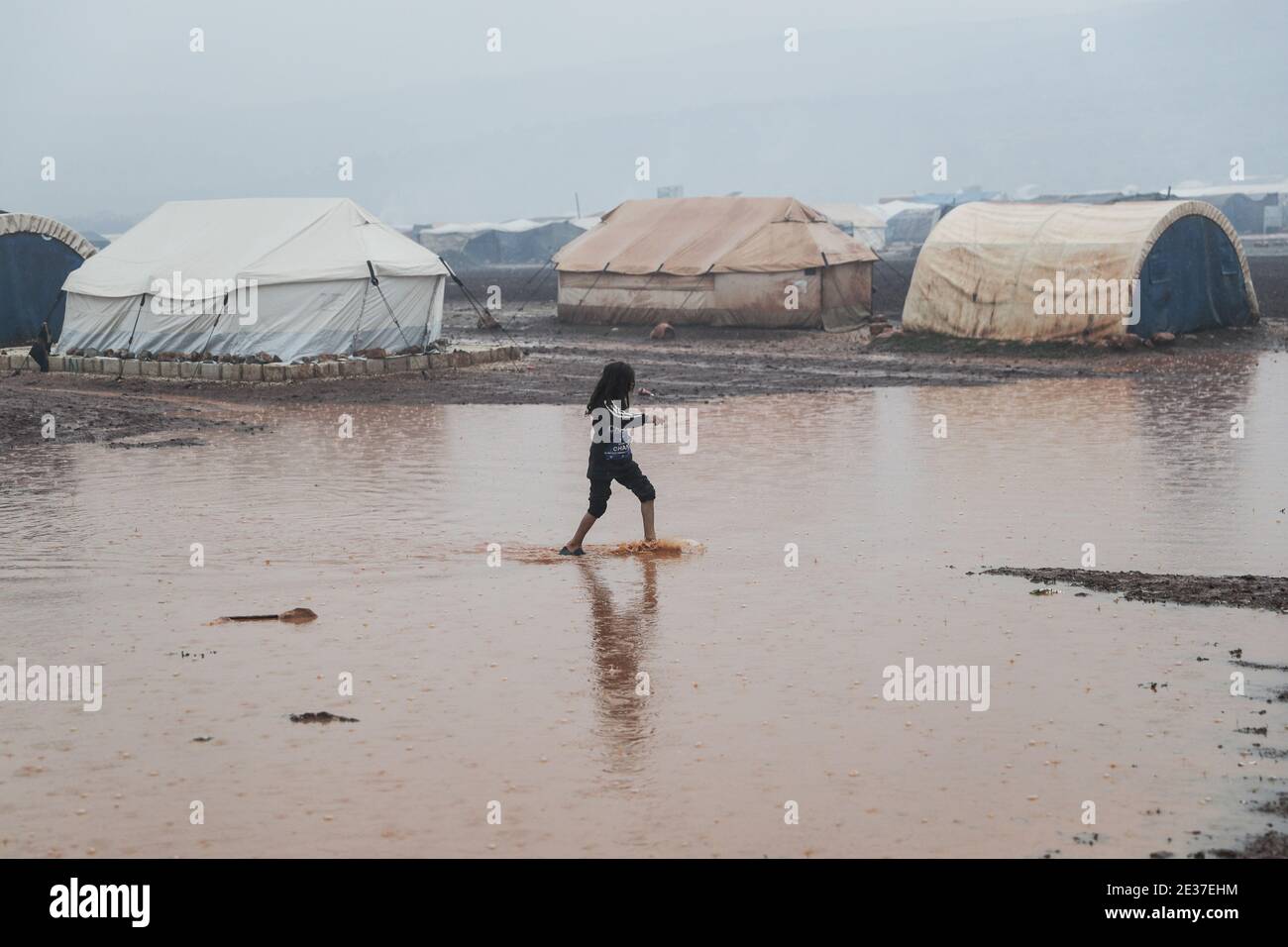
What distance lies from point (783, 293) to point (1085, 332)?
7632mm

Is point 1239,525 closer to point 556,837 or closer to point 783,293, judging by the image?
point 556,837

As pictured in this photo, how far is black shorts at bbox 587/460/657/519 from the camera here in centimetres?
1123

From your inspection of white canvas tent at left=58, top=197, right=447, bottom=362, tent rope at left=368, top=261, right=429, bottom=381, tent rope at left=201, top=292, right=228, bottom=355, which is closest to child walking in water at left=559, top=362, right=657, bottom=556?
tent rope at left=368, top=261, right=429, bottom=381

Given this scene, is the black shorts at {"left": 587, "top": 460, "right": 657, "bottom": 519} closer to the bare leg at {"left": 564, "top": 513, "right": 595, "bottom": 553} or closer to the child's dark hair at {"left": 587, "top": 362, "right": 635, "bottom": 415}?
the bare leg at {"left": 564, "top": 513, "right": 595, "bottom": 553}

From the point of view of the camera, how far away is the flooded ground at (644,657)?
20.5ft

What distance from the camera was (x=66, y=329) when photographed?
89.5 ft

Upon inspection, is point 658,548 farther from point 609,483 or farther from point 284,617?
point 284,617

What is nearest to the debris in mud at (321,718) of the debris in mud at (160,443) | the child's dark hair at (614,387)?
the child's dark hair at (614,387)

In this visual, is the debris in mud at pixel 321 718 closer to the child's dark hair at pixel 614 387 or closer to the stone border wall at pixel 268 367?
the child's dark hair at pixel 614 387

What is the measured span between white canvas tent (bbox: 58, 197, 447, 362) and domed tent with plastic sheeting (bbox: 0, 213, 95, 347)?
2.57 meters

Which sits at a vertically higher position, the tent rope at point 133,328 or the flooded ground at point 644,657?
the tent rope at point 133,328

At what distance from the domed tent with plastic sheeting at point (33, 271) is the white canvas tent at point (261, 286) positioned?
2571 mm

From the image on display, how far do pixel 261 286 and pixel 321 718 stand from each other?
18.4m
